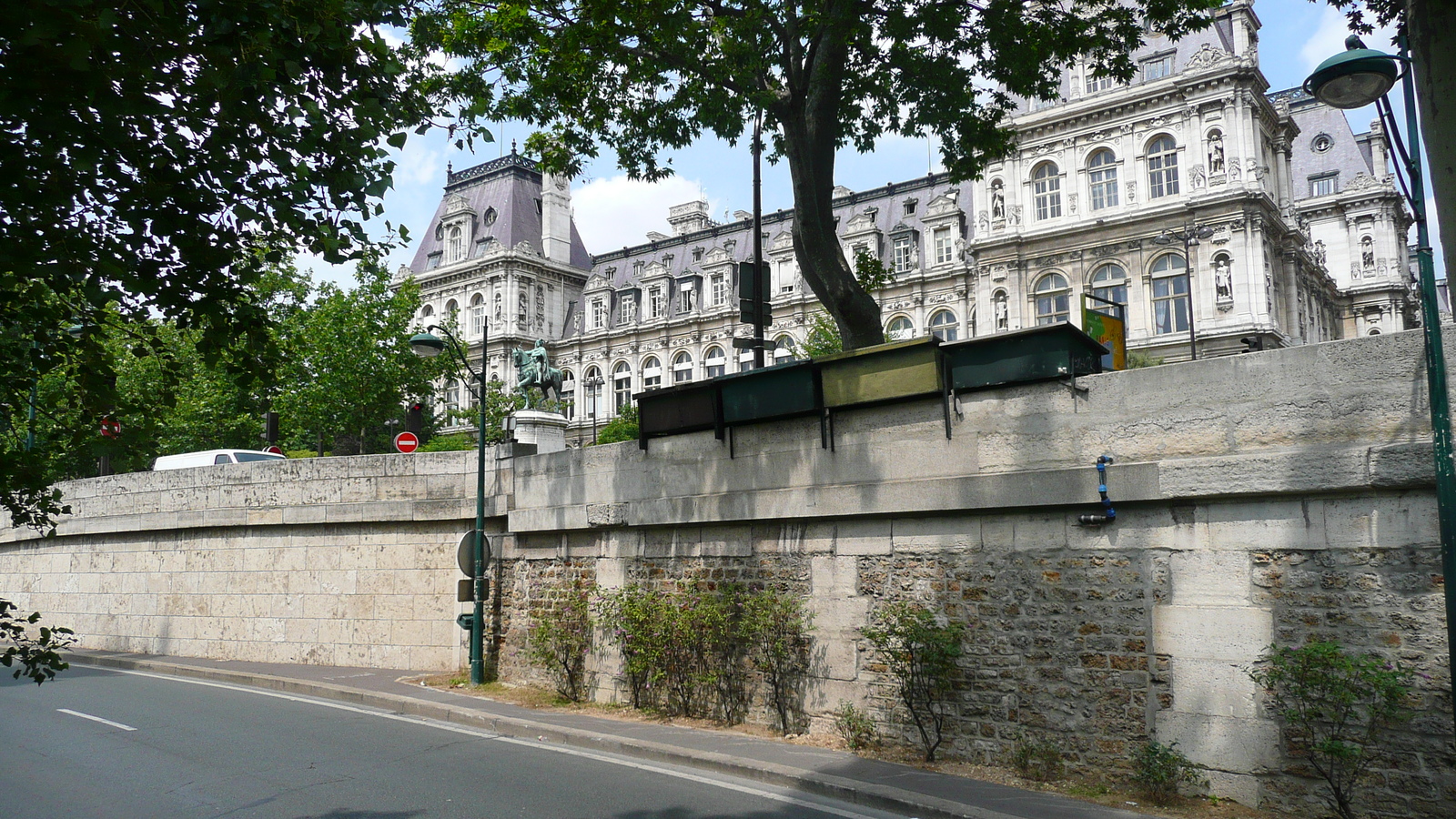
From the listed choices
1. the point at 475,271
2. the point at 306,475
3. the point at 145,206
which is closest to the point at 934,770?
the point at 145,206

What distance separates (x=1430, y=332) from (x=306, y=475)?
1681 cm

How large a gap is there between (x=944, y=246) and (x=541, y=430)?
44086 millimetres

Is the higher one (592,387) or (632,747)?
(592,387)

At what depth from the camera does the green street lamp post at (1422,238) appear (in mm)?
→ 6508

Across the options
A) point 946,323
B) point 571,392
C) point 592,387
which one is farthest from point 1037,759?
point 571,392

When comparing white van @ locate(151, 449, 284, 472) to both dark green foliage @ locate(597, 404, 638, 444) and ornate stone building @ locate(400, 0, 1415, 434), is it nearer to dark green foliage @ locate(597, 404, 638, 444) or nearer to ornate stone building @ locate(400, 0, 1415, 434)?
ornate stone building @ locate(400, 0, 1415, 434)

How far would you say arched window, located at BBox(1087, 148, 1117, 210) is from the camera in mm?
44906

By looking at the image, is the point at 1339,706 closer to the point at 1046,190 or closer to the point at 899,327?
the point at 1046,190

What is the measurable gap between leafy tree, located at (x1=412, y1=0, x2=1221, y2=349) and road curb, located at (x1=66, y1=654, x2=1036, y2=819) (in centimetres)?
547

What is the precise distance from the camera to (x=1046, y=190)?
46656 mm

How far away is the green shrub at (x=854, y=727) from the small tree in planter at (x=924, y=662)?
51cm

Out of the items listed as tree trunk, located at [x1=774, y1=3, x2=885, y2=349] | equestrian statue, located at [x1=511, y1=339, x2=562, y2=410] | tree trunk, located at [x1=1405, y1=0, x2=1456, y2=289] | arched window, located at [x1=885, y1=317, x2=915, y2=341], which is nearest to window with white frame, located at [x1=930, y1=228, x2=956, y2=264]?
arched window, located at [x1=885, y1=317, x2=915, y2=341]

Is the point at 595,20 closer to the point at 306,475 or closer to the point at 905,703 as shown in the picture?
the point at 905,703

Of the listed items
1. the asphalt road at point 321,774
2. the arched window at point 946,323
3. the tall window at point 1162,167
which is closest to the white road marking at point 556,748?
the asphalt road at point 321,774
